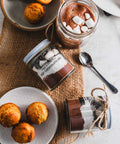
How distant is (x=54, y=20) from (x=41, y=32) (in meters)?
0.08

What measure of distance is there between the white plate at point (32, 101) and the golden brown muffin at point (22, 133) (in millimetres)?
68

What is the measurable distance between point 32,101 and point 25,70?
0.45 ft

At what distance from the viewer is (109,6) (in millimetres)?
944

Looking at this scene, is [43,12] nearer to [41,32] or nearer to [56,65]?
[41,32]

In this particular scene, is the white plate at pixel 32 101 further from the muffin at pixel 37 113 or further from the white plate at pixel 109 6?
the white plate at pixel 109 6

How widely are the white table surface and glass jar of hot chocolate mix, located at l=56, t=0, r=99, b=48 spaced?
16 cm

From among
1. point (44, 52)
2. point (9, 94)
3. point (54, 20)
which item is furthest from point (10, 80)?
point (54, 20)

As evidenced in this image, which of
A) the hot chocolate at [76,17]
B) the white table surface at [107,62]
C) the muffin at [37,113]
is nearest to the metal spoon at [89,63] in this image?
the white table surface at [107,62]

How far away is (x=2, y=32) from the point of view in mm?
911

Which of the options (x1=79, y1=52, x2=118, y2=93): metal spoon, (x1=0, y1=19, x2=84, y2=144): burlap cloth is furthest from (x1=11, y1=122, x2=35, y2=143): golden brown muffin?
(x1=79, y1=52, x2=118, y2=93): metal spoon

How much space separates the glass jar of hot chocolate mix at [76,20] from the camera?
2.54 ft

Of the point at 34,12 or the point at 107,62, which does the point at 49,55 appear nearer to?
the point at 34,12

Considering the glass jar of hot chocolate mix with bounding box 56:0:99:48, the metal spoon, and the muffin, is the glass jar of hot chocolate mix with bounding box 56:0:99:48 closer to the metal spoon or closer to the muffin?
the metal spoon

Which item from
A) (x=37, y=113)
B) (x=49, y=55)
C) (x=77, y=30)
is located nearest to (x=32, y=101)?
(x=37, y=113)
